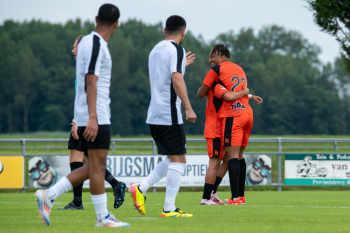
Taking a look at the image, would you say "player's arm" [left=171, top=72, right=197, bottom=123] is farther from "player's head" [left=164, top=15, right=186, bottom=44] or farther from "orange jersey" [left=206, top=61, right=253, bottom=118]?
"orange jersey" [left=206, top=61, right=253, bottom=118]

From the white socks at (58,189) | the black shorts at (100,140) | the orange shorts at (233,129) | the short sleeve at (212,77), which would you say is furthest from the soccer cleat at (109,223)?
the short sleeve at (212,77)

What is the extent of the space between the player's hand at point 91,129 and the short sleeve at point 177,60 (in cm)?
124

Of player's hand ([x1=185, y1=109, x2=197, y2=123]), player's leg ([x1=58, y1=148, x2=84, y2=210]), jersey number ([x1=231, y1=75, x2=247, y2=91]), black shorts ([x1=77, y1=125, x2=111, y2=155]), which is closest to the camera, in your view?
black shorts ([x1=77, y1=125, x2=111, y2=155])

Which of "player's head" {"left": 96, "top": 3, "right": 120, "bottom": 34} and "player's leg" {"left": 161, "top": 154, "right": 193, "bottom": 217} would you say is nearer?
"player's head" {"left": 96, "top": 3, "right": 120, "bottom": 34}

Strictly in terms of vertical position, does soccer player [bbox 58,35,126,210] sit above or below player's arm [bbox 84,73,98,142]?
below

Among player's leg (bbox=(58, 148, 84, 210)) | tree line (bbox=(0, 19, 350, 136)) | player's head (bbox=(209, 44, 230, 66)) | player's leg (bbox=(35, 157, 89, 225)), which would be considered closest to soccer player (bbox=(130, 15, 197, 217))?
player's leg (bbox=(35, 157, 89, 225))

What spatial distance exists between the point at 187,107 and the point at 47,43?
310ft

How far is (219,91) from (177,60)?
1990mm

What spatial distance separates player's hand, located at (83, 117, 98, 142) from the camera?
444cm

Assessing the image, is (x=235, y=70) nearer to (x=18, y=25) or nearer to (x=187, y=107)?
(x=187, y=107)

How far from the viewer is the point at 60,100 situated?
91.4m

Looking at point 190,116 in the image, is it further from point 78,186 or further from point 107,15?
point 78,186

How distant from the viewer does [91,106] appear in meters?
4.48

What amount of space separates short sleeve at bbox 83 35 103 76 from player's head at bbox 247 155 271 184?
866 cm
